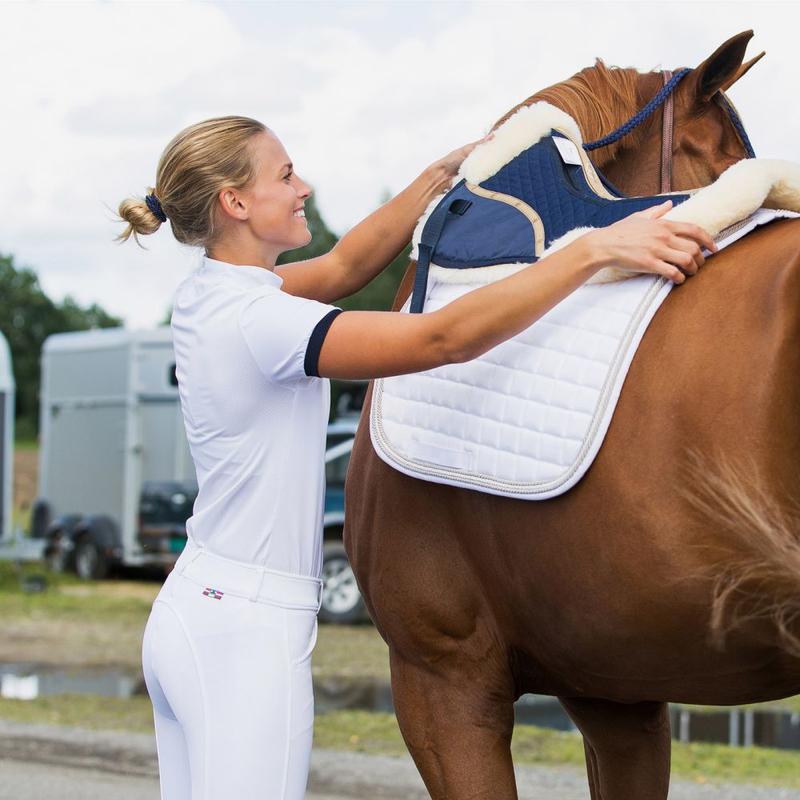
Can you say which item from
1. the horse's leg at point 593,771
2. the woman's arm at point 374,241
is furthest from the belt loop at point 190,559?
the horse's leg at point 593,771

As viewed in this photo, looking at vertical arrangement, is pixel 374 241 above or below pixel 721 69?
below

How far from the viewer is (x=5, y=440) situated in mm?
12992

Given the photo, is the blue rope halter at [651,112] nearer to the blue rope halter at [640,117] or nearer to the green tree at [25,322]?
the blue rope halter at [640,117]

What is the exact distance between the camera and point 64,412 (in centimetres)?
1380

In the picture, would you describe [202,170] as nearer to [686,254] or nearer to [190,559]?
[190,559]

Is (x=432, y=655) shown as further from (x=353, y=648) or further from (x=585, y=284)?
(x=353, y=648)

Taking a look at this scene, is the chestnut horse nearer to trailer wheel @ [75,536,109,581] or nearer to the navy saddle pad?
the navy saddle pad

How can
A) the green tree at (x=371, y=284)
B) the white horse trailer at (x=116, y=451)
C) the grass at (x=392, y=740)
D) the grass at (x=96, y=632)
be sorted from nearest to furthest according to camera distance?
the grass at (x=392, y=740), the grass at (x=96, y=632), the white horse trailer at (x=116, y=451), the green tree at (x=371, y=284)

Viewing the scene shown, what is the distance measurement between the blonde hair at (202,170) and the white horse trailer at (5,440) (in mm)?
11339

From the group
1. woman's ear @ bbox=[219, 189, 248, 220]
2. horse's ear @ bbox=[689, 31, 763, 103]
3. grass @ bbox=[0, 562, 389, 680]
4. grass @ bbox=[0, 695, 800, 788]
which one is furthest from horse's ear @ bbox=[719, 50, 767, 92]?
grass @ bbox=[0, 562, 389, 680]

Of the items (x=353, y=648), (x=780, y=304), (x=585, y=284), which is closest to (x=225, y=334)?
(x=585, y=284)

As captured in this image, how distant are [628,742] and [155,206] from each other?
4.45 ft

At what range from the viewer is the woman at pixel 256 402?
1.84 m

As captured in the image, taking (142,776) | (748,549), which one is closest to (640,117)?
(748,549)
